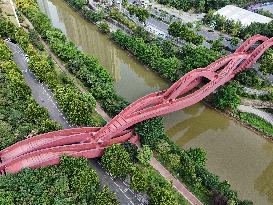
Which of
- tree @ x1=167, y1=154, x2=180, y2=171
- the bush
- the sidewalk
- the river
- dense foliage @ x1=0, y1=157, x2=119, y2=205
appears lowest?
the river

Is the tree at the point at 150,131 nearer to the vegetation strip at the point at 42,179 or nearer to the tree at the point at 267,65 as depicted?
the vegetation strip at the point at 42,179

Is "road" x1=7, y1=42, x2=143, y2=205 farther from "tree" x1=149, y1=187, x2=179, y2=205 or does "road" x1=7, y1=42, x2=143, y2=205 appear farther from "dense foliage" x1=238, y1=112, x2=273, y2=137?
"dense foliage" x1=238, y1=112, x2=273, y2=137

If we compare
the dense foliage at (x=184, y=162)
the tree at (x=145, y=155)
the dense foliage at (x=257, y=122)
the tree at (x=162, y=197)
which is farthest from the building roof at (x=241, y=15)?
the tree at (x=162, y=197)

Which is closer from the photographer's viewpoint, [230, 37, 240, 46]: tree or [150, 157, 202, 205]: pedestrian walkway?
[150, 157, 202, 205]: pedestrian walkway

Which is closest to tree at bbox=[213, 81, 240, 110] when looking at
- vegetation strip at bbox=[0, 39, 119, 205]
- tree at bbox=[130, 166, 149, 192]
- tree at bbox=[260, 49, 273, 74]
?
tree at bbox=[260, 49, 273, 74]

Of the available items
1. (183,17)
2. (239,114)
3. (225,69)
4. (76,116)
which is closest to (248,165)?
(239,114)

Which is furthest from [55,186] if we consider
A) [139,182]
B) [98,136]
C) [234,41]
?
[234,41]
